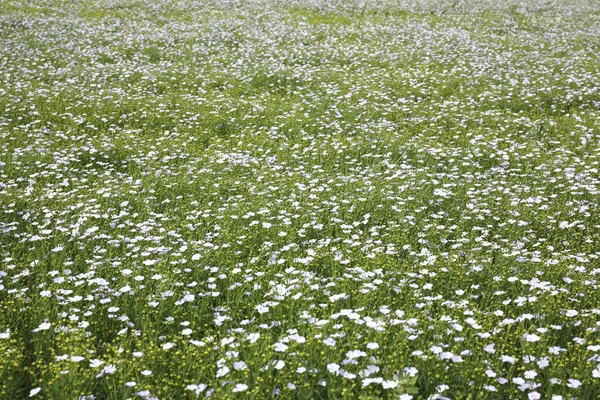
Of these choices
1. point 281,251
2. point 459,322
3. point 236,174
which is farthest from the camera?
point 236,174

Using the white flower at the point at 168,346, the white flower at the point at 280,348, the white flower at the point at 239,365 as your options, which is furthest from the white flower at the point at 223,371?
the white flower at the point at 168,346

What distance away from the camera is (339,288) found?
430cm

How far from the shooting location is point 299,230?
5301mm

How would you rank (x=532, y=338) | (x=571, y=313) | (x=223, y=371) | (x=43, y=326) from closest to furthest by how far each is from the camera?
(x=223, y=371), (x=532, y=338), (x=43, y=326), (x=571, y=313)

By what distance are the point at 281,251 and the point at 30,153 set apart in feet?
14.9

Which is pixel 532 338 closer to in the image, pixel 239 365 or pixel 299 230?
pixel 239 365

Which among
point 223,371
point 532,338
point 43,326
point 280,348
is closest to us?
point 223,371

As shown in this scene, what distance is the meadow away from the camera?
3355 millimetres

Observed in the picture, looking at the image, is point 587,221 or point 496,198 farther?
point 496,198

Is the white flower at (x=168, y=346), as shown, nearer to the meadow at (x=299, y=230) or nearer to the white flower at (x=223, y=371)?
the meadow at (x=299, y=230)

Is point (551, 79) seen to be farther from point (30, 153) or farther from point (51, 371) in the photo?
point (51, 371)

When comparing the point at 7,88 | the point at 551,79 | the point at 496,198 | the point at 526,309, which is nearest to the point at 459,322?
the point at 526,309

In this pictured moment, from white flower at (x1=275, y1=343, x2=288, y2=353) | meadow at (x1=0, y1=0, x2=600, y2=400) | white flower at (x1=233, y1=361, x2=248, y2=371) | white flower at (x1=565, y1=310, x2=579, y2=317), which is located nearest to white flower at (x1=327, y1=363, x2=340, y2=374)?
meadow at (x1=0, y1=0, x2=600, y2=400)

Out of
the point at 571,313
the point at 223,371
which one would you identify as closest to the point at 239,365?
the point at 223,371
